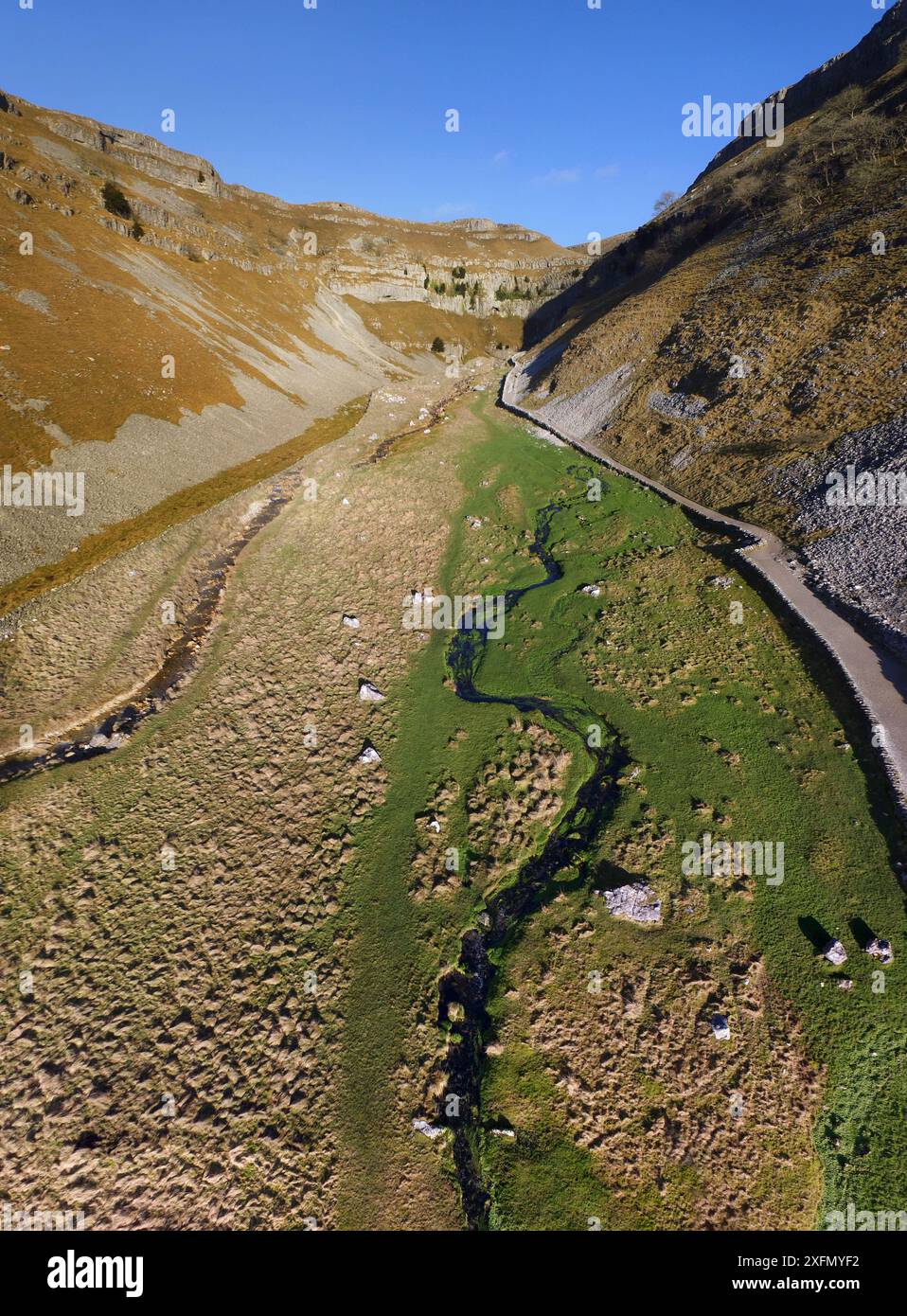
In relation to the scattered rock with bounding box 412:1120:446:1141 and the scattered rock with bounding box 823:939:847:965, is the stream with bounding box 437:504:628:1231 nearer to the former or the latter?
the scattered rock with bounding box 412:1120:446:1141

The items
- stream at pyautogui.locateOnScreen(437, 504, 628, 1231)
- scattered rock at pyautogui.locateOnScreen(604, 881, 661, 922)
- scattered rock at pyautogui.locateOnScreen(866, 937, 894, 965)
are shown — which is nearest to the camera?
stream at pyautogui.locateOnScreen(437, 504, 628, 1231)

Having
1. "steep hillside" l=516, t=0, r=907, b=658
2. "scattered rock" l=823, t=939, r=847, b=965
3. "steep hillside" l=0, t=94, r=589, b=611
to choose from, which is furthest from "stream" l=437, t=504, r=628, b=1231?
"steep hillside" l=0, t=94, r=589, b=611

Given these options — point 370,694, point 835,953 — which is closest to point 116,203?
point 370,694

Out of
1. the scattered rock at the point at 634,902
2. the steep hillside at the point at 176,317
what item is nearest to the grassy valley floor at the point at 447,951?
the scattered rock at the point at 634,902

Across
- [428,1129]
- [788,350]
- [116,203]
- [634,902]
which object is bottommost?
[428,1129]

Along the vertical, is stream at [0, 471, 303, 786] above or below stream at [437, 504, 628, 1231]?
above

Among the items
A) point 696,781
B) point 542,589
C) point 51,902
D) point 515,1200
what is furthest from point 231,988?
point 542,589

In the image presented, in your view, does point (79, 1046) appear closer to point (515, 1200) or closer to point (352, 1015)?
point (352, 1015)

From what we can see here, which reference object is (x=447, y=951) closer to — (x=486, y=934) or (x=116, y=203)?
(x=486, y=934)
